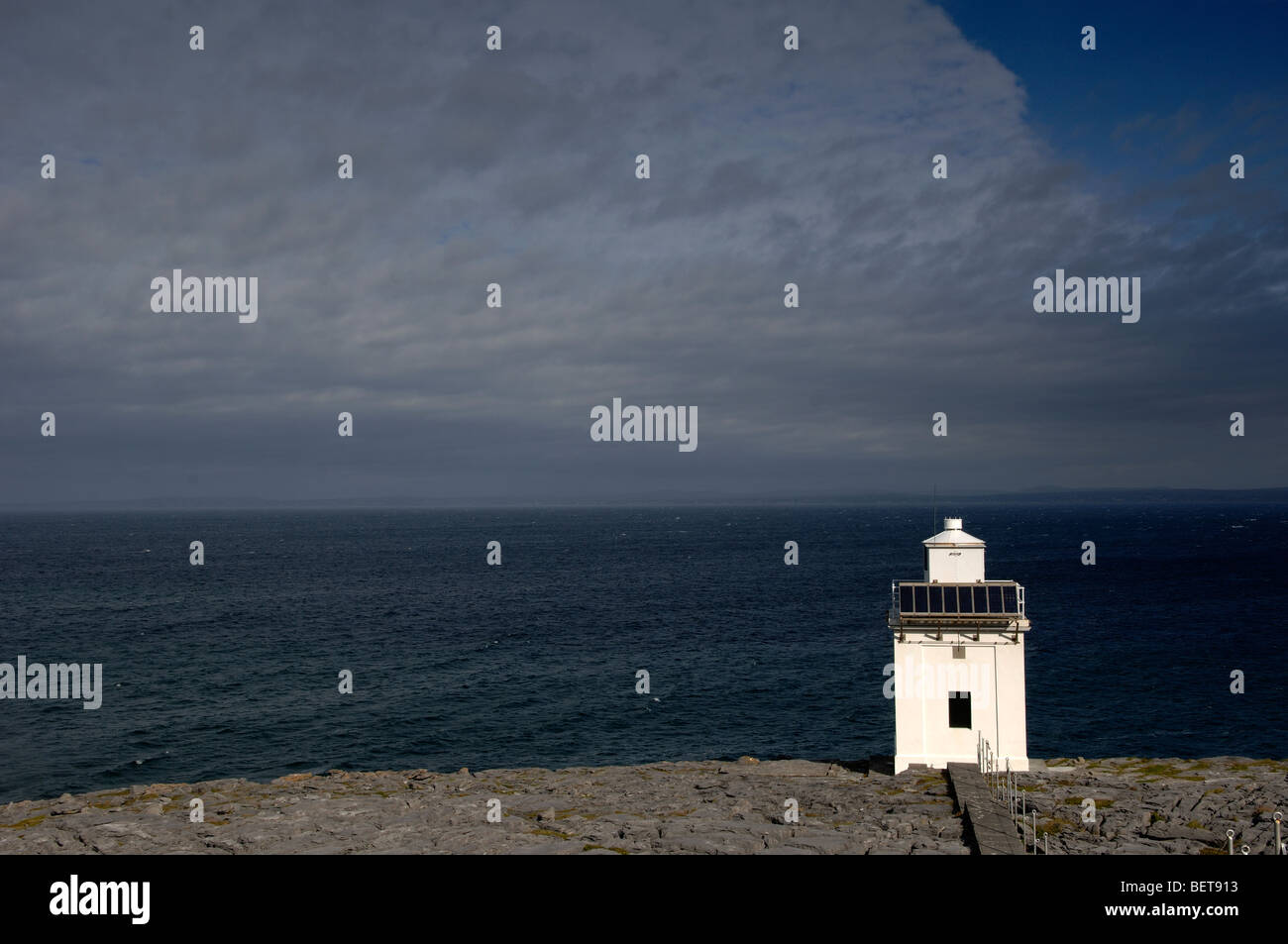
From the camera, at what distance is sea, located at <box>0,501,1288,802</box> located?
4831cm

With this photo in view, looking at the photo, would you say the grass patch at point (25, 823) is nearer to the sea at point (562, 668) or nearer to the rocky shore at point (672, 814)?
the rocky shore at point (672, 814)

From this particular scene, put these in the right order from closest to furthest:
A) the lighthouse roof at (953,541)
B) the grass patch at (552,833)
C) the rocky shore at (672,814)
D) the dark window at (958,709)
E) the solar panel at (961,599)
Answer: the rocky shore at (672,814) → the grass patch at (552,833) → the solar panel at (961,599) → the dark window at (958,709) → the lighthouse roof at (953,541)

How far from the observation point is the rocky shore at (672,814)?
19672 mm

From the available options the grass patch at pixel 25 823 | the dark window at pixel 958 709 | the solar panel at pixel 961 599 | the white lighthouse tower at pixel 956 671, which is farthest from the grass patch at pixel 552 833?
the grass patch at pixel 25 823

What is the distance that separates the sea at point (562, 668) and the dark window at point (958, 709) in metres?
18.9

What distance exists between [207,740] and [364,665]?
19.2 meters

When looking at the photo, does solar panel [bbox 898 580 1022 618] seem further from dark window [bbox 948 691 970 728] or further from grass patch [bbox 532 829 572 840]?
grass patch [bbox 532 829 572 840]

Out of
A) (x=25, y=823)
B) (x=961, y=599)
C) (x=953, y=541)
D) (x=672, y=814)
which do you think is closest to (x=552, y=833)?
(x=672, y=814)

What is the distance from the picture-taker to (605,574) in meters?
133

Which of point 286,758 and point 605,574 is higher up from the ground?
point 605,574
